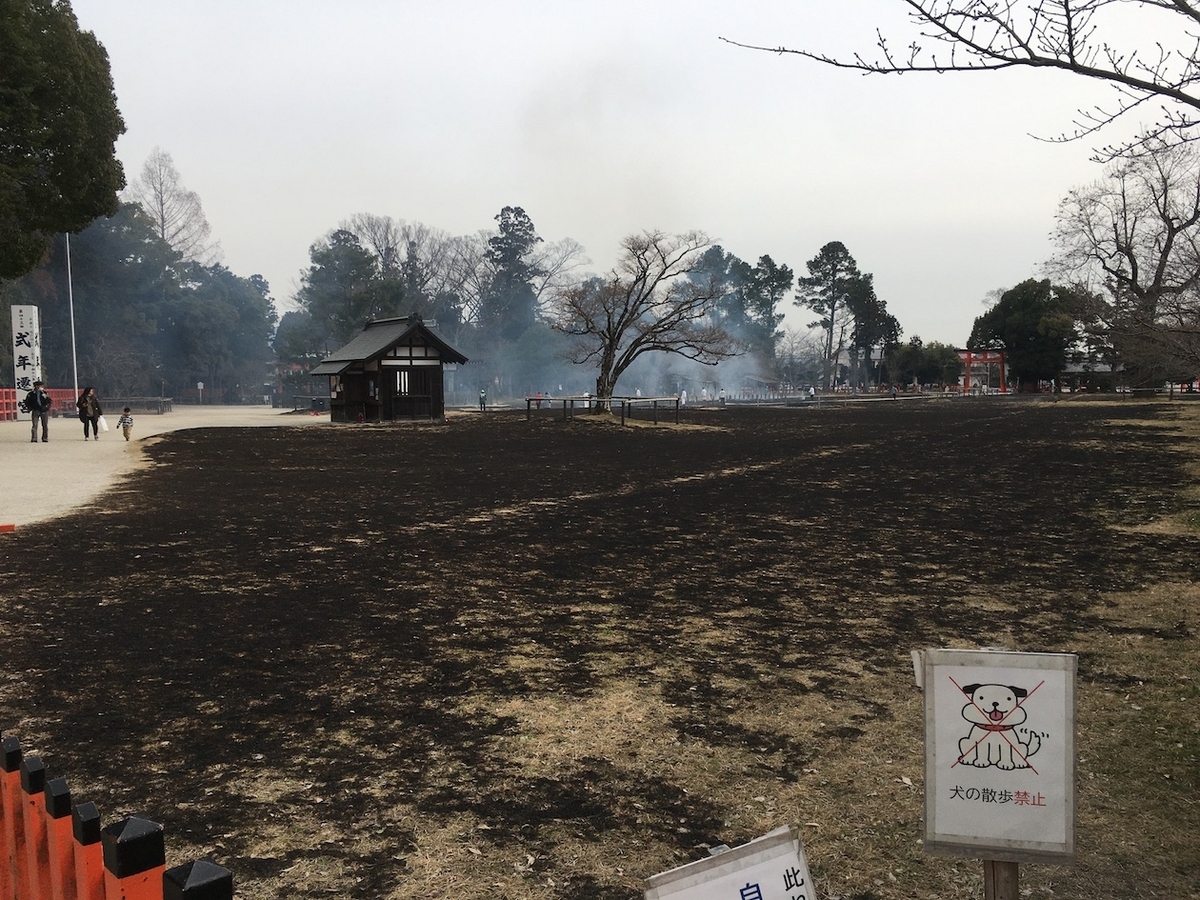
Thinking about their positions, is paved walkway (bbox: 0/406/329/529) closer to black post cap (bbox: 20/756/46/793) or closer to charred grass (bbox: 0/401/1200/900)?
charred grass (bbox: 0/401/1200/900)

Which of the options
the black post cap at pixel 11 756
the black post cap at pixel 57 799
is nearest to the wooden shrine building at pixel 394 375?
the black post cap at pixel 11 756

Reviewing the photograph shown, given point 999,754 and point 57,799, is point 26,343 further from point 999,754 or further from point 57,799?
point 999,754

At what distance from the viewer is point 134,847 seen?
5.91 ft

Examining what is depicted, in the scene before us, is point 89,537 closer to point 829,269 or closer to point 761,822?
point 761,822

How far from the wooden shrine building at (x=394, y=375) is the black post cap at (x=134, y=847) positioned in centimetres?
3359

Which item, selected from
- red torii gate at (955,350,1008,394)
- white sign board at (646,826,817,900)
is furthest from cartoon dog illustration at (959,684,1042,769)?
red torii gate at (955,350,1008,394)

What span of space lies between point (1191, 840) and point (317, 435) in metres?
27.8

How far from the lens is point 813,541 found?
977cm

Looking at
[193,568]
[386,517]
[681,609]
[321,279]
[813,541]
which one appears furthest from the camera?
[321,279]

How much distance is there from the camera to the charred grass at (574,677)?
3.40 metres

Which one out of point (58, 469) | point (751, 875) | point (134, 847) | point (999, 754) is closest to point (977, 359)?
point (58, 469)

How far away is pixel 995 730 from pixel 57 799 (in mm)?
2411

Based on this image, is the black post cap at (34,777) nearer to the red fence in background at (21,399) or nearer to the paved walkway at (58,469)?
the paved walkway at (58,469)

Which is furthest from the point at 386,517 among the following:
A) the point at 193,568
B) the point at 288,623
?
the point at 288,623
